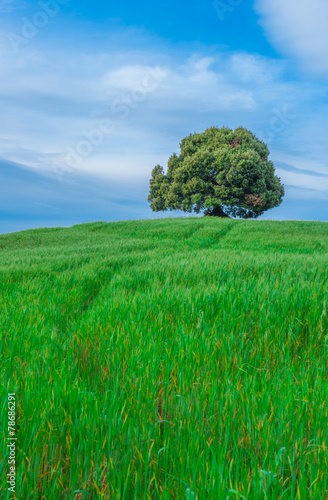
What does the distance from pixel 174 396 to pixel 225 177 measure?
3452 cm

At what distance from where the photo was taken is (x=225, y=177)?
113 feet

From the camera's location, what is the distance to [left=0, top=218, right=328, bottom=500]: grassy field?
1.45m

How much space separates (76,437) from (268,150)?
137ft

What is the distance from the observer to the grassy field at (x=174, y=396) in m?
1.45

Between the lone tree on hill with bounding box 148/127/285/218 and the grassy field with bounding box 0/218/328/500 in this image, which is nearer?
the grassy field with bounding box 0/218/328/500

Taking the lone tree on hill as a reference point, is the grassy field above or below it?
below

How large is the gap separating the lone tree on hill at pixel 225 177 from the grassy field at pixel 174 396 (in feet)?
101

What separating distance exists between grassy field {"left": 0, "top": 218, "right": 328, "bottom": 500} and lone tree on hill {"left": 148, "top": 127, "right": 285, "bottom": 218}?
3070 centimetres

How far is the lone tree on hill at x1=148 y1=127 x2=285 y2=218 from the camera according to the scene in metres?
33.5

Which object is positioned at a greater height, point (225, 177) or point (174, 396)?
point (225, 177)

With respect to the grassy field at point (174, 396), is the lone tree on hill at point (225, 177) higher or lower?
higher

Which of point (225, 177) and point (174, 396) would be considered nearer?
point (174, 396)

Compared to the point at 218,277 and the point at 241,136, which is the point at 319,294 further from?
the point at 241,136

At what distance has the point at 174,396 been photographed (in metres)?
2.13
